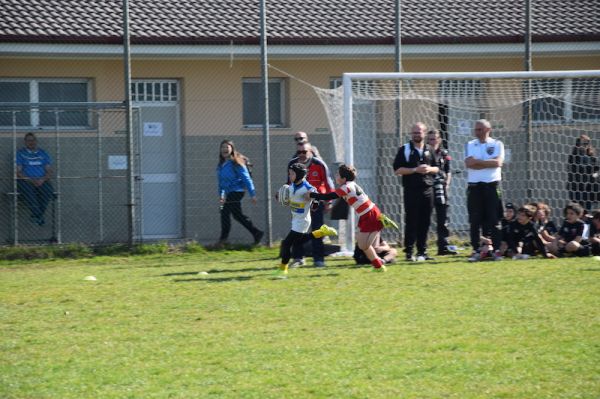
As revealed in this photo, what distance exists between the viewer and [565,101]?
17.5 m

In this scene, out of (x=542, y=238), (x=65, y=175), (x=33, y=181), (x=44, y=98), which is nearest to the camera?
(x=542, y=238)

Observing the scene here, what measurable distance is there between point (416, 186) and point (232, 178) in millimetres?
3769

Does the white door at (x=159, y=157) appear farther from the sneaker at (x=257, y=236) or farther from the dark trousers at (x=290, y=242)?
the dark trousers at (x=290, y=242)

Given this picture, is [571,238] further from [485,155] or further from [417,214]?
[417,214]

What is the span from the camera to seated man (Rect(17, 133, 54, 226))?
55.6 ft

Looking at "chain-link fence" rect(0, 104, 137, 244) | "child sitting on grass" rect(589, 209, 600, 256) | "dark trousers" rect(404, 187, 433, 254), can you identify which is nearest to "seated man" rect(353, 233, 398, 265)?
"dark trousers" rect(404, 187, 433, 254)

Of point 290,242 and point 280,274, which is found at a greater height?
point 290,242

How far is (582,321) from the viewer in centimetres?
930

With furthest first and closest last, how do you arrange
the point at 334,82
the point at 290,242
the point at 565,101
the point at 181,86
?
1. the point at 334,82
2. the point at 181,86
3. the point at 565,101
4. the point at 290,242

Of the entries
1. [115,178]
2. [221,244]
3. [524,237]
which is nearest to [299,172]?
[524,237]

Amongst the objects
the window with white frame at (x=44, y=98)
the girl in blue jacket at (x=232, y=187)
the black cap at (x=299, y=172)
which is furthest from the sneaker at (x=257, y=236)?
the black cap at (x=299, y=172)

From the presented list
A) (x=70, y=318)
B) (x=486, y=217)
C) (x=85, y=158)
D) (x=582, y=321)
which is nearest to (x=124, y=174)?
(x=85, y=158)

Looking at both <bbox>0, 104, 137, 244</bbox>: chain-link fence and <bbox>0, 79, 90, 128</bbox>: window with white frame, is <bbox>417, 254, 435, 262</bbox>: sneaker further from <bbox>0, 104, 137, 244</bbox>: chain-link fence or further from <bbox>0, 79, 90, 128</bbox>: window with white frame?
<bbox>0, 79, 90, 128</bbox>: window with white frame

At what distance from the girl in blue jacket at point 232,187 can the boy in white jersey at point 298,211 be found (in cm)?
372
